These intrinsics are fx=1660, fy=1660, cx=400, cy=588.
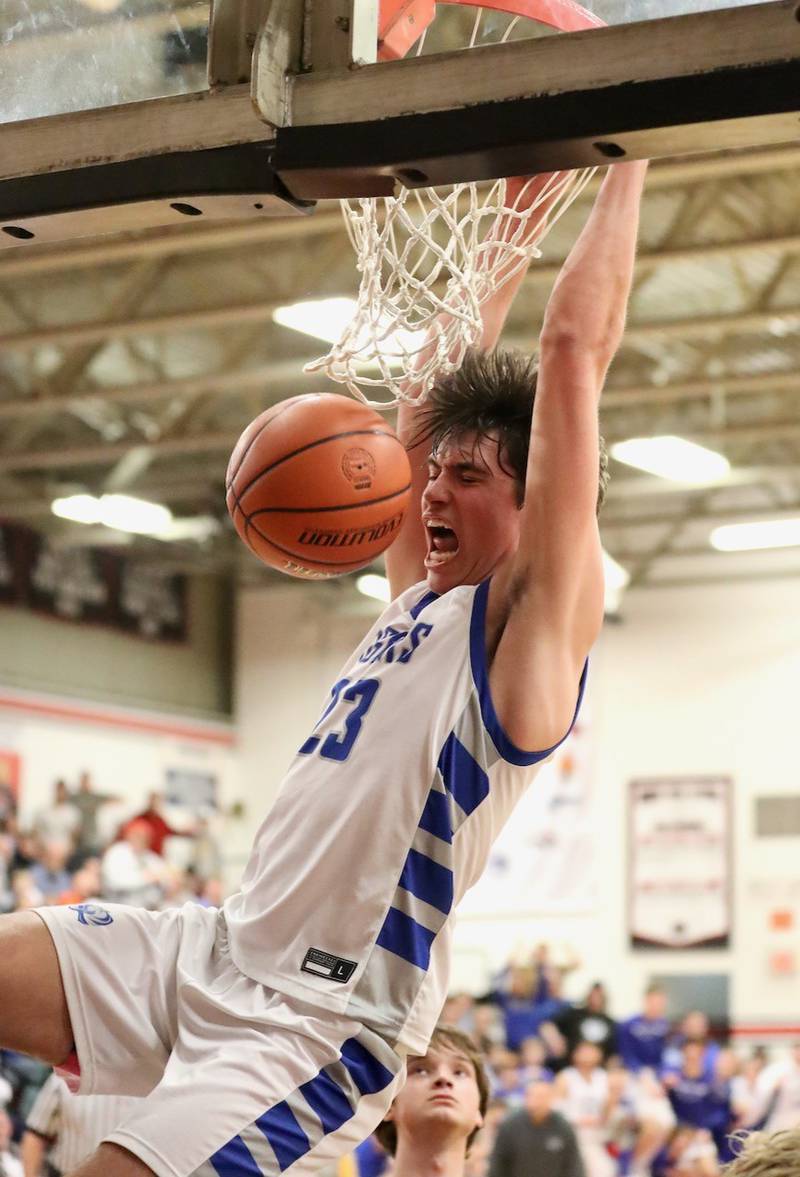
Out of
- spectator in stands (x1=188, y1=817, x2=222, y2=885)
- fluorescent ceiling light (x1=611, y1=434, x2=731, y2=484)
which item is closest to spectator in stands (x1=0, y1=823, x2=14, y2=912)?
spectator in stands (x1=188, y1=817, x2=222, y2=885)

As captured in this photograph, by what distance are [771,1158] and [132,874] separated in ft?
48.9

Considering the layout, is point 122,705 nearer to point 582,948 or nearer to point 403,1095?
point 582,948

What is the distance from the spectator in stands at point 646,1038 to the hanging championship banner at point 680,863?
230 centimetres

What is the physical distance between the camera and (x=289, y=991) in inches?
112

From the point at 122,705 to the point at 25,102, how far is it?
52.3 feet

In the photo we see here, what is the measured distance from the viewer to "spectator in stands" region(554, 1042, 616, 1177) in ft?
42.4

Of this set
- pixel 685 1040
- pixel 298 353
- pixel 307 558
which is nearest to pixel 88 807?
pixel 298 353

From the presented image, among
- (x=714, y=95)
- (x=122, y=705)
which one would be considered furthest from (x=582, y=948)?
(x=714, y=95)

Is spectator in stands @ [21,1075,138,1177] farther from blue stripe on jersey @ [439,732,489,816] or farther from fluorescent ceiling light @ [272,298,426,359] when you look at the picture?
fluorescent ceiling light @ [272,298,426,359]

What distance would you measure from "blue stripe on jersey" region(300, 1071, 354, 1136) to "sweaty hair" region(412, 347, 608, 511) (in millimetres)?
1175

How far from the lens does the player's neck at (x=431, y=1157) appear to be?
4066 millimetres

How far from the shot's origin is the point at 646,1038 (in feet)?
46.8

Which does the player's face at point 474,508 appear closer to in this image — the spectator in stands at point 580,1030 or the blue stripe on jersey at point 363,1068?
the blue stripe on jersey at point 363,1068

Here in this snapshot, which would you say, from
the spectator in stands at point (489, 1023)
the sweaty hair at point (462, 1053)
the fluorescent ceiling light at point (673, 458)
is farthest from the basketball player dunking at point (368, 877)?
the spectator in stands at point (489, 1023)
